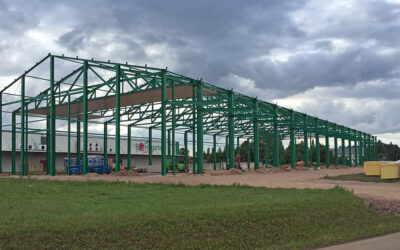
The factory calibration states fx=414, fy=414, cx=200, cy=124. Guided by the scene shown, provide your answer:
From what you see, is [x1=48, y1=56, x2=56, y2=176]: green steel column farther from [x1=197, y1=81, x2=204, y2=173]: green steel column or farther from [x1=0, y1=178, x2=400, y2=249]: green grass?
[x1=0, y1=178, x2=400, y2=249]: green grass

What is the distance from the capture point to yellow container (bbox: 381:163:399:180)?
31.3m

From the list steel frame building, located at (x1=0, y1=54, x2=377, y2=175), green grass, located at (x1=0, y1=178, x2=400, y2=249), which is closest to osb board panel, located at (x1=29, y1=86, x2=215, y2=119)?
steel frame building, located at (x1=0, y1=54, x2=377, y2=175)

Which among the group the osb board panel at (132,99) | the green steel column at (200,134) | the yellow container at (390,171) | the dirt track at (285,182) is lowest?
the dirt track at (285,182)

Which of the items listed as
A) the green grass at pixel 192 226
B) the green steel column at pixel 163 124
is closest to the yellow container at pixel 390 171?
the green steel column at pixel 163 124

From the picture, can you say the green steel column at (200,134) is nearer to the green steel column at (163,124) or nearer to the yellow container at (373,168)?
the green steel column at (163,124)

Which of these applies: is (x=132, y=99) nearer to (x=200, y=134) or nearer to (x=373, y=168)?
(x=200, y=134)

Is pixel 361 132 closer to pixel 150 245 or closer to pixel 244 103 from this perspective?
pixel 244 103

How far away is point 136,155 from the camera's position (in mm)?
69875

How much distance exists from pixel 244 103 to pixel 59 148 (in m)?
27.5

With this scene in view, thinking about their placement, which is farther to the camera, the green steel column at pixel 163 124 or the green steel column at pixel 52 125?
the green steel column at pixel 52 125

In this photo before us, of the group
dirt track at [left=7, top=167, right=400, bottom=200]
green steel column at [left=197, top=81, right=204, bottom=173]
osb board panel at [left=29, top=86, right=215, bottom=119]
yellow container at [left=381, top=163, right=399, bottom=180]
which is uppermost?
osb board panel at [left=29, top=86, right=215, bottom=119]

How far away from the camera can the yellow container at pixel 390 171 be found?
31344 millimetres

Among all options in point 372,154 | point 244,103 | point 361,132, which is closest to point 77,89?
point 244,103

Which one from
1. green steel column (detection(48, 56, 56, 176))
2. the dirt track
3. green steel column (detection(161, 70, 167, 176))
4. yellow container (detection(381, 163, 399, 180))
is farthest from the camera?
green steel column (detection(48, 56, 56, 176))
